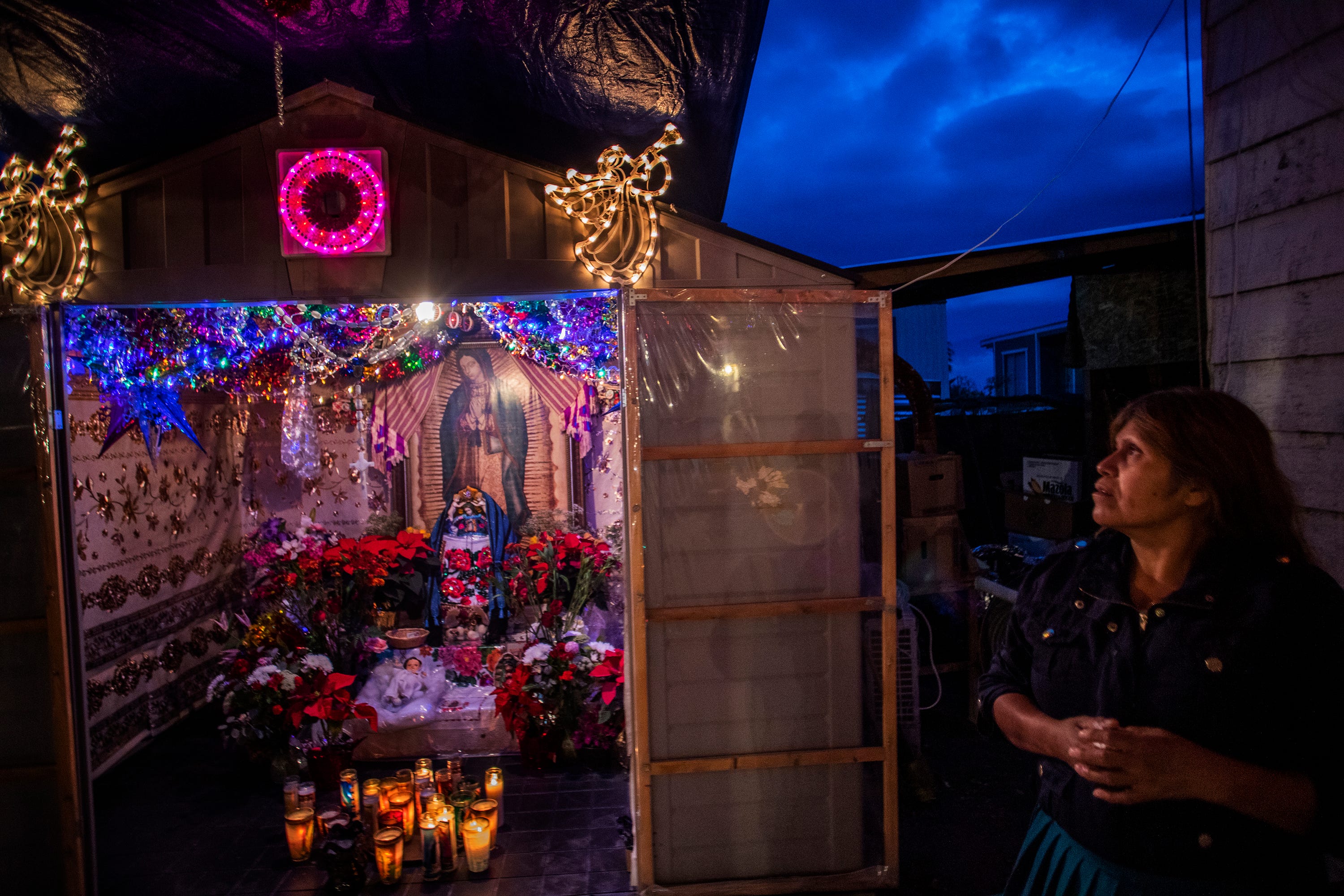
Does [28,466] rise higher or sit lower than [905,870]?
higher

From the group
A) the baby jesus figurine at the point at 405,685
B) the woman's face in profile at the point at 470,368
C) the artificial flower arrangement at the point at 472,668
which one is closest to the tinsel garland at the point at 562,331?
the woman's face in profile at the point at 470,368

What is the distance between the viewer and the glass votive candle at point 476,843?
386 centimetres

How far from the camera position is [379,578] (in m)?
6.25

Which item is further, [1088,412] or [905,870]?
[1088,412]

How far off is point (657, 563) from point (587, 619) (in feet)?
9.48

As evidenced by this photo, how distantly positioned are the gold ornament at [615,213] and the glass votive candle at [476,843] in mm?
3027

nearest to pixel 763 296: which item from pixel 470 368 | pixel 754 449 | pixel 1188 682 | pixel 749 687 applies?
pixel 754 449

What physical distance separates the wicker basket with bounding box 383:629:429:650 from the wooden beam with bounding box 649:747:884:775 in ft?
11.6

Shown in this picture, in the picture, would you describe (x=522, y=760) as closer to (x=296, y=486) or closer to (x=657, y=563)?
(x=657, y=563)

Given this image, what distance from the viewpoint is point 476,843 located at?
3855 mm

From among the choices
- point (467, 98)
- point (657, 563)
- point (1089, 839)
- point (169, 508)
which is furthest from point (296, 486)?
Answer: point (1089, 839)

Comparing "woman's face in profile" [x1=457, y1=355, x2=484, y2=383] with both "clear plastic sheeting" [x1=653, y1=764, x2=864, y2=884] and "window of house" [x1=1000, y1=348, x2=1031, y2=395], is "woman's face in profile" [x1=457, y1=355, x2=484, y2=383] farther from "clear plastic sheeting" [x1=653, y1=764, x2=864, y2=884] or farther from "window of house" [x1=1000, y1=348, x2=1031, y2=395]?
"window of house" [x1=1000, y1=348, x2=1031, y2=395]

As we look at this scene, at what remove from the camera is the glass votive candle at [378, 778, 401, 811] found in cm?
405

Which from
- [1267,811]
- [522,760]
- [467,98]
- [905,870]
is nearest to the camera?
[1267,811]
